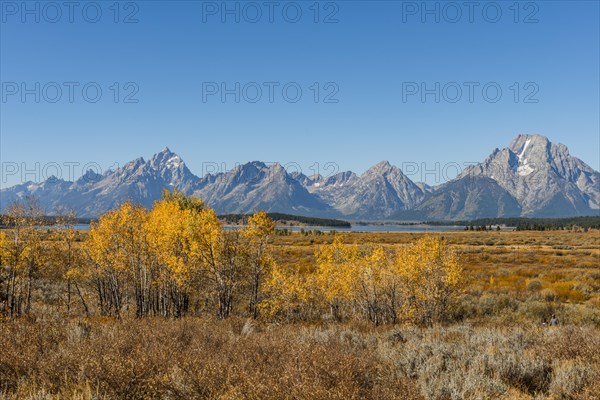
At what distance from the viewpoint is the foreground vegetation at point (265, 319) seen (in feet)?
21.0

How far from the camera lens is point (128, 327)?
414 inches

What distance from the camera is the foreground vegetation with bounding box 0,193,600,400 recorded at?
639 cm

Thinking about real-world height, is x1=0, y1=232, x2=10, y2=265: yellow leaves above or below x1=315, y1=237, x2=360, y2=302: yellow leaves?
above

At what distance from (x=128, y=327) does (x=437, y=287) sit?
17416 millimetres

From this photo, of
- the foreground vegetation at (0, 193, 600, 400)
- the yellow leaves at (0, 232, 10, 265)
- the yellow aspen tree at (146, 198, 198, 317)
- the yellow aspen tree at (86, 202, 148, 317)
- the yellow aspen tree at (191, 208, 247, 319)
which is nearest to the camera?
the foreground vegetation at (0, 193, 600, 400)

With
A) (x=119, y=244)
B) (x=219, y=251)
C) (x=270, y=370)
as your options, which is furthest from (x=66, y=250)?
(x=270, y=370)

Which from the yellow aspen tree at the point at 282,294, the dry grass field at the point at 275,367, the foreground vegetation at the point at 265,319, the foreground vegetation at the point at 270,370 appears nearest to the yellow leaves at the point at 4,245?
the foreground vegetation at the point at 265,319

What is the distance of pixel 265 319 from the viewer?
72.8 feet

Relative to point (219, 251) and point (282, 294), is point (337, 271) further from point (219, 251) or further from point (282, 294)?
point (219, 251)

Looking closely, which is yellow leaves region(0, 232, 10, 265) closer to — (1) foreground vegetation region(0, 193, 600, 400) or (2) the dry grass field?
(1) foreground vegetation region(0, 193, 600, 400)

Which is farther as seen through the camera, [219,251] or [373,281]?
[219,251]

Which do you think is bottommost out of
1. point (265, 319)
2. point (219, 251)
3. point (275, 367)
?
point (265, 319)

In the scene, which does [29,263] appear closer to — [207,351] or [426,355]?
[207,351]

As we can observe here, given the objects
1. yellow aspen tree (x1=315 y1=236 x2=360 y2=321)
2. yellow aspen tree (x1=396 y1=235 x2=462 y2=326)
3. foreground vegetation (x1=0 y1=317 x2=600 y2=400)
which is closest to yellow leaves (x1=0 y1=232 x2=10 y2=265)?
foreground vegetation (x1=0 y1=317 x2=600 y2=400)
